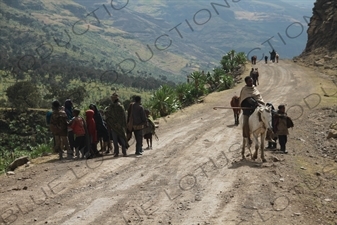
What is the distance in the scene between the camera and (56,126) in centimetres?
1318

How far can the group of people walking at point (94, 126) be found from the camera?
12.9 metres

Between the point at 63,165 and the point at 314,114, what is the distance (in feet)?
50.1

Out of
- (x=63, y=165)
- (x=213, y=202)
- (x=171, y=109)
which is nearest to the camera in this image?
(x=213, y=202)

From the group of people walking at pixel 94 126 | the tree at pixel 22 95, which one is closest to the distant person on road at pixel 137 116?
the group of people walking at pixel 94 126

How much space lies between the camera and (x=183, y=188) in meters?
9.51

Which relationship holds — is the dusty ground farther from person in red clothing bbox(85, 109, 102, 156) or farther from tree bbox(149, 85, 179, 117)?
tree bbox(149, 85, 179, 117)

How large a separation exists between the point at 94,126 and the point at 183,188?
4683 mm

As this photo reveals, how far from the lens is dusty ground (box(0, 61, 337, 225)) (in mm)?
8000

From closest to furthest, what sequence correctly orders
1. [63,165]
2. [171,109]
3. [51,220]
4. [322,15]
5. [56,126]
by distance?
[51,220]
[63,165]
[56,126]
[171,109]
[322,15]

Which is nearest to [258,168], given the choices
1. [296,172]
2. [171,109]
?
[296,172]

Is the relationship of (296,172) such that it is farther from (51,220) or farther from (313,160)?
(51,220)

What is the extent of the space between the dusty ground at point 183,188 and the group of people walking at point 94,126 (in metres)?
0.64

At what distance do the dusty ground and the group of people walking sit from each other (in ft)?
2.11

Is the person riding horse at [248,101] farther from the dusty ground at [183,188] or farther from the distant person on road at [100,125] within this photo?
the distant person on road at [100,125]
